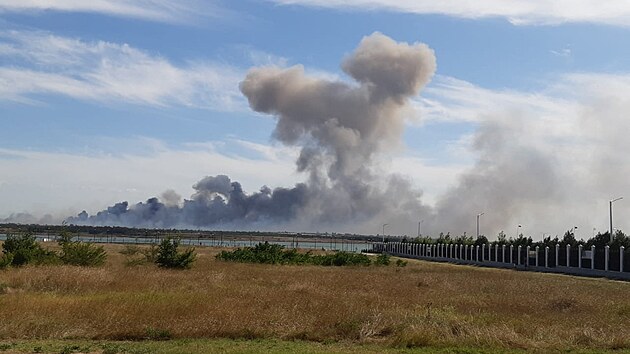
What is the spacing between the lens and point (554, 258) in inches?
3632

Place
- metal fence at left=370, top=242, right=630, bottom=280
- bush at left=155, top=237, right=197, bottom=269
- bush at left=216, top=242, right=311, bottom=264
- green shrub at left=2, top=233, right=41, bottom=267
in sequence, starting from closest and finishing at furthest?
green shrub at left=2, top=233, right=41, bottom=267 < bush at left=155, top=237, right=197, bottom=269 < bush at left=216, top=242, right=311, bottom=264 < metal fence at left=370, top=242, right=630, bottom=280

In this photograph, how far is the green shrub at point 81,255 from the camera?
44.9m

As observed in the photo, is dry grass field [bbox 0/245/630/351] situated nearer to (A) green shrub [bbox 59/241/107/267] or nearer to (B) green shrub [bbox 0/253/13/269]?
(B) green shrub [bbox 0/253/13/269]

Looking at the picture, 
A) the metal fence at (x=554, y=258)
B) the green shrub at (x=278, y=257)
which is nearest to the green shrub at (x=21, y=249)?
the green shrub at (x=278, y=257)

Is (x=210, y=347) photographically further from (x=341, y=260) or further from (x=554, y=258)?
(x=554, y=258)

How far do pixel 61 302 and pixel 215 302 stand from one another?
4624 mm

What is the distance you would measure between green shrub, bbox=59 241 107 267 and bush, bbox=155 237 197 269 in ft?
15.7

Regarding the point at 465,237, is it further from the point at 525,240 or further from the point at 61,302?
the point at 61,302

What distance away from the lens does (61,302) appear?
68.7 ft

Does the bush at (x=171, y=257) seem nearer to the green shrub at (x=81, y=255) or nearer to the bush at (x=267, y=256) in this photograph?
the green shrub at (x=81, y=255)

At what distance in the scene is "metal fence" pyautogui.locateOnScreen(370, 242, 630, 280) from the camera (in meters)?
75.4

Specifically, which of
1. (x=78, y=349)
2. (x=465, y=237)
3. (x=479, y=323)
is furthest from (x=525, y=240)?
(x=78, y=349)

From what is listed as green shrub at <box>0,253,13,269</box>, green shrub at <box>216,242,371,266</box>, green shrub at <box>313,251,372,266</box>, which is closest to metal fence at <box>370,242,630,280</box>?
green shrub at <box>313,251,372,266</box>

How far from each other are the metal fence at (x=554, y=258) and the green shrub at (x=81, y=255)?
153 feet
